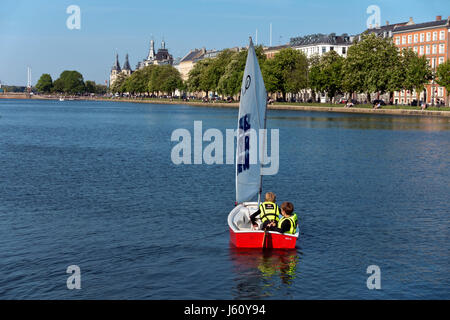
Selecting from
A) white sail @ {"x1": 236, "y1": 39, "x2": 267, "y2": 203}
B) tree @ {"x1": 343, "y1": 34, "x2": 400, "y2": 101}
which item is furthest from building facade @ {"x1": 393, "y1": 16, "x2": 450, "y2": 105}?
white sail @ {"x1": 236, "y1": 39, "x2": 267, "y2": 203}

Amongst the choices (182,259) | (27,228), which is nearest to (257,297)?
(182,259)

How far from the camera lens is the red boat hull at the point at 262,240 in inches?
891

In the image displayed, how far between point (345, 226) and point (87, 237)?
11506 millimetres

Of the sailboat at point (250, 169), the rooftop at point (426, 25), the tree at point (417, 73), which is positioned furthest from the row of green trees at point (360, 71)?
the sailboat at point (250, 169)

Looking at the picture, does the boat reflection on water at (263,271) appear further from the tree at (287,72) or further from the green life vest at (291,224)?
the tree at (287,72)

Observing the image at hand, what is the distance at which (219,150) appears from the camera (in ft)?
216

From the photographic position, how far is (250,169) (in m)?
25.0

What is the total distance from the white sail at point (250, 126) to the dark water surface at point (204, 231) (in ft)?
8.21

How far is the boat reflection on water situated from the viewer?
63.3ft

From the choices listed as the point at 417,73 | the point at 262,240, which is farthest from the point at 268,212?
the point at 417,73

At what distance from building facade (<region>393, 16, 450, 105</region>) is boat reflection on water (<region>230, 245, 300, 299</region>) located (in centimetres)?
13995

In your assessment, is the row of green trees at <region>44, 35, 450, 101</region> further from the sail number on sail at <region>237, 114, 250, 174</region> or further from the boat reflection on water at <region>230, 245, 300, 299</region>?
the boat reflection on water at <region>230, 245, 300, 299</region>

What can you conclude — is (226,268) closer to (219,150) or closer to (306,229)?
(306,229)

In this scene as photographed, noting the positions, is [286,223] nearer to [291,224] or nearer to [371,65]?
[291,224]
